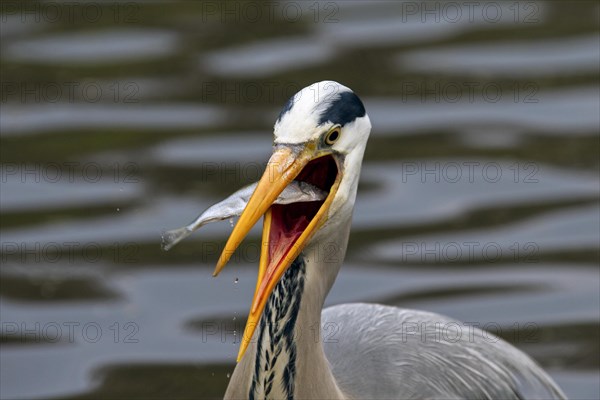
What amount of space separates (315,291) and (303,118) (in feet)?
2.22

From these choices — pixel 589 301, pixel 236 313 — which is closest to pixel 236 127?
pixel 236 313

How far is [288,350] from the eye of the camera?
500 cm

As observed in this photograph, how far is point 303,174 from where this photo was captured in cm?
491

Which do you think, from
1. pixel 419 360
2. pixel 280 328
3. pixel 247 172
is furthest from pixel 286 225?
pixel 247 172

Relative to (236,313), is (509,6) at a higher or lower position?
higher

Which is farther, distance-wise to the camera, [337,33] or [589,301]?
[337,33]

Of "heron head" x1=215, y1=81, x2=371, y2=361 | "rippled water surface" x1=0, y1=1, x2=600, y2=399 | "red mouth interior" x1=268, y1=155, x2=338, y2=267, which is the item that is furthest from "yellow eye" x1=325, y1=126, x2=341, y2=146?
"rippled water surface" x1=0, y1=1, x2=600, y2=399

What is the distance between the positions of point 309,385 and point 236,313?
2291 millimetres

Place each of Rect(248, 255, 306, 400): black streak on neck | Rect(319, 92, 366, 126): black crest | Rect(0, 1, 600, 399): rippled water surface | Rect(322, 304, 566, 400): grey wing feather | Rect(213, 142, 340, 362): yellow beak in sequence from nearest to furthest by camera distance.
Result: Rect(213, 142, 340, 362): yellow beak < Rect(319, 92, 366, 126): black crest < Rect(248, 255, 306, 400): black streak on neck < Rect(322, 304, 566, 400): grey wing feather < Rect(0, 1, 600, 399): rippled water surface

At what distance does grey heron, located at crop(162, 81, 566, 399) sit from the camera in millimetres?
4625

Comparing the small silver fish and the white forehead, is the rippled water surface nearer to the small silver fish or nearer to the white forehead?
the small silver fish

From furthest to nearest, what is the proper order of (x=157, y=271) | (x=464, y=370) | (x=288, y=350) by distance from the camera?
1. (x=157, y=271)
2. (x=464, y=370)
3. (x=288, y=350)

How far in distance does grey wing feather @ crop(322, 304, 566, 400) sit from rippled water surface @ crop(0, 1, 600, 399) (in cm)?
63

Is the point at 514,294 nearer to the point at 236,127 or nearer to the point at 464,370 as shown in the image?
the point at 464,370
